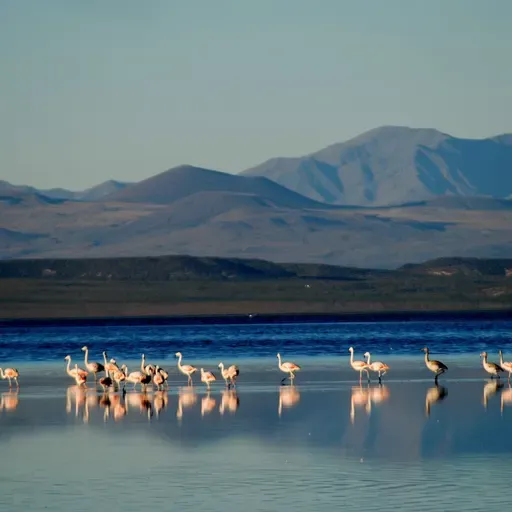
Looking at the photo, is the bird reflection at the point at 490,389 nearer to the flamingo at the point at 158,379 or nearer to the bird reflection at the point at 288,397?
the bird reflection at the point at 288,397

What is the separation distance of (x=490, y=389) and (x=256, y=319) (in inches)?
2136

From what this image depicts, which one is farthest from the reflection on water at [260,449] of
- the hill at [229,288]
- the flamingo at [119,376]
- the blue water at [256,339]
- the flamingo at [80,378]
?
the hill at [229,288]

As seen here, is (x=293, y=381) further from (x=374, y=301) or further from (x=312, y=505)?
(x=374, y=301)

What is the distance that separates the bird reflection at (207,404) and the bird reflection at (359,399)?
284 cm

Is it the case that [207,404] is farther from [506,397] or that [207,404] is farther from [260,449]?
[260,449]

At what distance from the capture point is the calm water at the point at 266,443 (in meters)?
19.4

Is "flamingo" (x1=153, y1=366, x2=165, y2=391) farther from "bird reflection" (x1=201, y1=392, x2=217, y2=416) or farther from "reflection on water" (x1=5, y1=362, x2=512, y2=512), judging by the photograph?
"bird reflection" (x1=201, y1=392, x2=217, y2=416)

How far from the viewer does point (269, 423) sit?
27062 mm

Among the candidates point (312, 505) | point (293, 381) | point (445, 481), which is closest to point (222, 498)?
point (312, 505)

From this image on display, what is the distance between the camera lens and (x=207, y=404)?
3138 centimetres

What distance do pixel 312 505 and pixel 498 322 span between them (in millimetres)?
65599

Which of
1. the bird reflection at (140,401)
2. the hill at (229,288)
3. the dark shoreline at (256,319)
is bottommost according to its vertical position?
the bird reflection at (140,401)

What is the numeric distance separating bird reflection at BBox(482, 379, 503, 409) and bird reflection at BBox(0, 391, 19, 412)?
384 inches

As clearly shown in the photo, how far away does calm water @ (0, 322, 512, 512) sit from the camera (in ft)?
63.7
